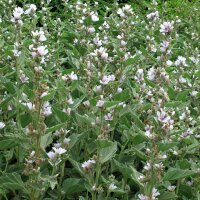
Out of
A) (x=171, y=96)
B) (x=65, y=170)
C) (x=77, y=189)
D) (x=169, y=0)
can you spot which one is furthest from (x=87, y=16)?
(x=169, y=0)

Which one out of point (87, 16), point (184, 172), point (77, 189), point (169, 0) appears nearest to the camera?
point (184, 172)

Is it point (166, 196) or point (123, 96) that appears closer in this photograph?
point (166, 196)

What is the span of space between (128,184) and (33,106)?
86cm

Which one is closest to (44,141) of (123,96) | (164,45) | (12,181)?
(12,181)

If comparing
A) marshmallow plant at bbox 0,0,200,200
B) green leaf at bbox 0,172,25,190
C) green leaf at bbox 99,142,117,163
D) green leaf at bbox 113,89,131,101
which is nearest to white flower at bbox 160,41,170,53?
marshmallow plant at bbox 0,0,200,200

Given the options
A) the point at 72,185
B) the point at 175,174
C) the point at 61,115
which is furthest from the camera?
the point at 72,185

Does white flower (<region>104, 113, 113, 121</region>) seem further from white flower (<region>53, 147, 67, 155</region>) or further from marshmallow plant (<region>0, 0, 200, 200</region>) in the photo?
white flower (<region>53, 147, 67, 155</region>)

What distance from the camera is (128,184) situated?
10.1 feet

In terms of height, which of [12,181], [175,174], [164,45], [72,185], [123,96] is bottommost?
[72,185]

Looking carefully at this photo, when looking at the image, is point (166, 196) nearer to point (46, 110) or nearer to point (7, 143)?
point (46, 110)

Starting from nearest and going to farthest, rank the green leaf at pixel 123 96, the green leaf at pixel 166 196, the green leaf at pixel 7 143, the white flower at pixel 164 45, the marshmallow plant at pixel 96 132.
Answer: the marshmallow plant at pixel 96 132
the green leaf at pixel 166 196
the green leaf at pixel 7 143
the green leaf at pixel 123 96
the white flower at pixel 164 45

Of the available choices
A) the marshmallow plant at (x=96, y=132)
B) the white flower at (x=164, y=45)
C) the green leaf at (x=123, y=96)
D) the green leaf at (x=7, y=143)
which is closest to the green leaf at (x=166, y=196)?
the marshmallow plant at (x=96, y=132)

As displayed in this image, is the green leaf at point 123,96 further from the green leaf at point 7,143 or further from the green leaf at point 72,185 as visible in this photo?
the green leaf at point 7,143

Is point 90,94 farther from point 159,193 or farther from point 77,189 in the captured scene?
point 159,193
